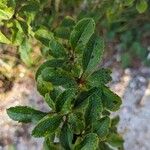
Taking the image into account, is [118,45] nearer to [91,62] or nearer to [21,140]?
[21,140]

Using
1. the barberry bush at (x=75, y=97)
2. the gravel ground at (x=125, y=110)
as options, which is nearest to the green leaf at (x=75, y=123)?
the barberry bush at (x=75, y=97)

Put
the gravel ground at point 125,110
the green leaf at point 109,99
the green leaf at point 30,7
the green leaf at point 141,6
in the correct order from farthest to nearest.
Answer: the gravel ground at point 125,110, the green leaf at point 141,6, the green leaf at point 30,7, the green leaf at point 109,99

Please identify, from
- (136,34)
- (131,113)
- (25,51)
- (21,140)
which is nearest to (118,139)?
(25,51)

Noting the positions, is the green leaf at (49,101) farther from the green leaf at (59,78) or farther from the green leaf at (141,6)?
the green leaf at (141,6)

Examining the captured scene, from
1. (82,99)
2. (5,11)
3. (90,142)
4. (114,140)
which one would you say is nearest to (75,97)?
(82,99)

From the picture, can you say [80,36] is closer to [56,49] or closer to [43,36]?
[56,49]

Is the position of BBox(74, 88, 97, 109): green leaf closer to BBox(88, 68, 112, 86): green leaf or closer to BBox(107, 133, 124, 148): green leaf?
BBox(88, 68, 112, 86): green leaf

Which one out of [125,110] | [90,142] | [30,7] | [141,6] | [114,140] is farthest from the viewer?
[125,110]
